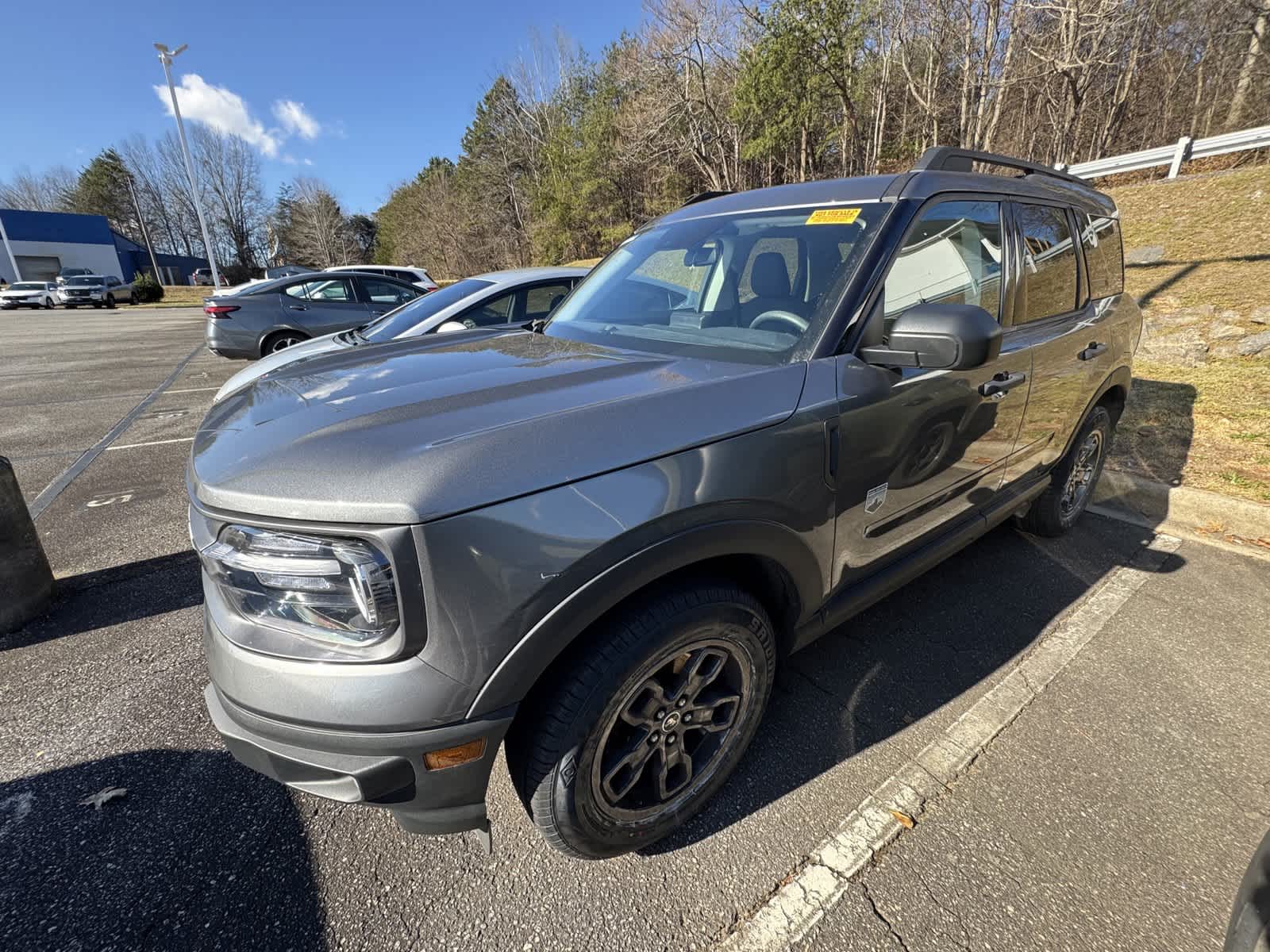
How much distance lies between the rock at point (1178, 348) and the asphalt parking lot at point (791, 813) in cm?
435

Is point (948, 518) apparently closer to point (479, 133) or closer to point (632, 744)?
point (632, 744)

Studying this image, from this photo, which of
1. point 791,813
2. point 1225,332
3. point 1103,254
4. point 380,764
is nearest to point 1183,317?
point 1225,332

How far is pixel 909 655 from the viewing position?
2.61 metres

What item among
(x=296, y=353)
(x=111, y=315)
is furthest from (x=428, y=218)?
(x=296, y=353)

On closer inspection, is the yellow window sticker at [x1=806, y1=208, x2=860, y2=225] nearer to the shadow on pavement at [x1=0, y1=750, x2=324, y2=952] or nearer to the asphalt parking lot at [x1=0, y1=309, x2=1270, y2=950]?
the asphalt parking lot at [x1=0, y1=309, x2=1270, y2=950]

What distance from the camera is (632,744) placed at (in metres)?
1.67

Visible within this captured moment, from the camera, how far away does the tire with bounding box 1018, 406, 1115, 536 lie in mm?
3369

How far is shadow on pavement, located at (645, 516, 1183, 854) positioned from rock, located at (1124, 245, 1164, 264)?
743 centimetres

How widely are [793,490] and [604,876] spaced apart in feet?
4.16

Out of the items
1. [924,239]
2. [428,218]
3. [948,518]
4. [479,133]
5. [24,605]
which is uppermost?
[479,133]

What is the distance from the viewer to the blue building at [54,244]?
47.8 metres

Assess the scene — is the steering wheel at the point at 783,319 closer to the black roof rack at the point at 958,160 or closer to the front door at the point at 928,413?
the front door at the point at 928,413

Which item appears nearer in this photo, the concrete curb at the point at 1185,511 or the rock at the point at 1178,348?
the concrete curb at the point at 1185,511

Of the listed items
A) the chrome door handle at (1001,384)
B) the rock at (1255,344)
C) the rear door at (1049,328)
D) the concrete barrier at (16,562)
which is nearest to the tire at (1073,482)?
the rear door at (1049,328)
